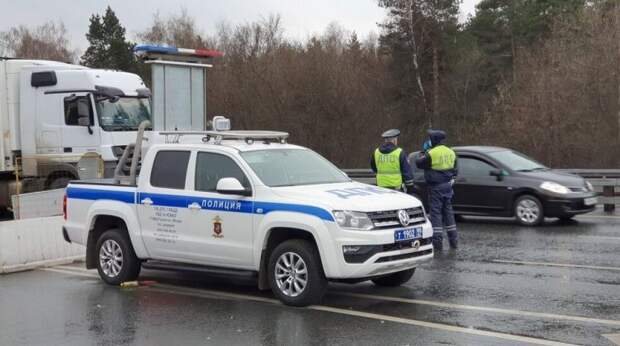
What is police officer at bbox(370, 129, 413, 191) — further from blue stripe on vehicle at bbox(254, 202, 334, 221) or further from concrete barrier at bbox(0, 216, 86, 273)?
concrete barrier at bbox(0, 216, 86, 273)

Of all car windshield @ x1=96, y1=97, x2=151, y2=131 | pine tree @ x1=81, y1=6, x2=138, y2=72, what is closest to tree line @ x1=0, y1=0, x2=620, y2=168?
pine tree @ x1=81, y1=6, x2=138, y2=72

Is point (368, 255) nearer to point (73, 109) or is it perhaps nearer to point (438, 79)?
point (73, 109)

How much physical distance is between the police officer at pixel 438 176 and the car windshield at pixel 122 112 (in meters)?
8.57

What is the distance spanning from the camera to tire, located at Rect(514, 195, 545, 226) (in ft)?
48.7

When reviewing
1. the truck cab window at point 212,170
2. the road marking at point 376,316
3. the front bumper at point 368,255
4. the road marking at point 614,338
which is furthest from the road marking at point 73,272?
the road marking at point 614,338

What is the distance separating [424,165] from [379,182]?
0.75m

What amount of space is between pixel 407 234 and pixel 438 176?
3.50 meters

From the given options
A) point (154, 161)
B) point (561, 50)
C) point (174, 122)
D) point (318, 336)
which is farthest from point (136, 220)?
point (561, 50)

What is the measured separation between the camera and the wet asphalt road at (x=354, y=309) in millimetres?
7035

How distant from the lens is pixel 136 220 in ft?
31.4

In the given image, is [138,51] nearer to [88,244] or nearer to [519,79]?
[88,244]

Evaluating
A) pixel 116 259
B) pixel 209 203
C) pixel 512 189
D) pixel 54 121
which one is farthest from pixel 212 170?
pixel 54 121

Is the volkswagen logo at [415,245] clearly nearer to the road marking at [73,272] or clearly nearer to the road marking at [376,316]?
the road marking at [376,316]

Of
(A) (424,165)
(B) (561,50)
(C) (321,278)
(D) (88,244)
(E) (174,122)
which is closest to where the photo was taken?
(C) (321,278)
